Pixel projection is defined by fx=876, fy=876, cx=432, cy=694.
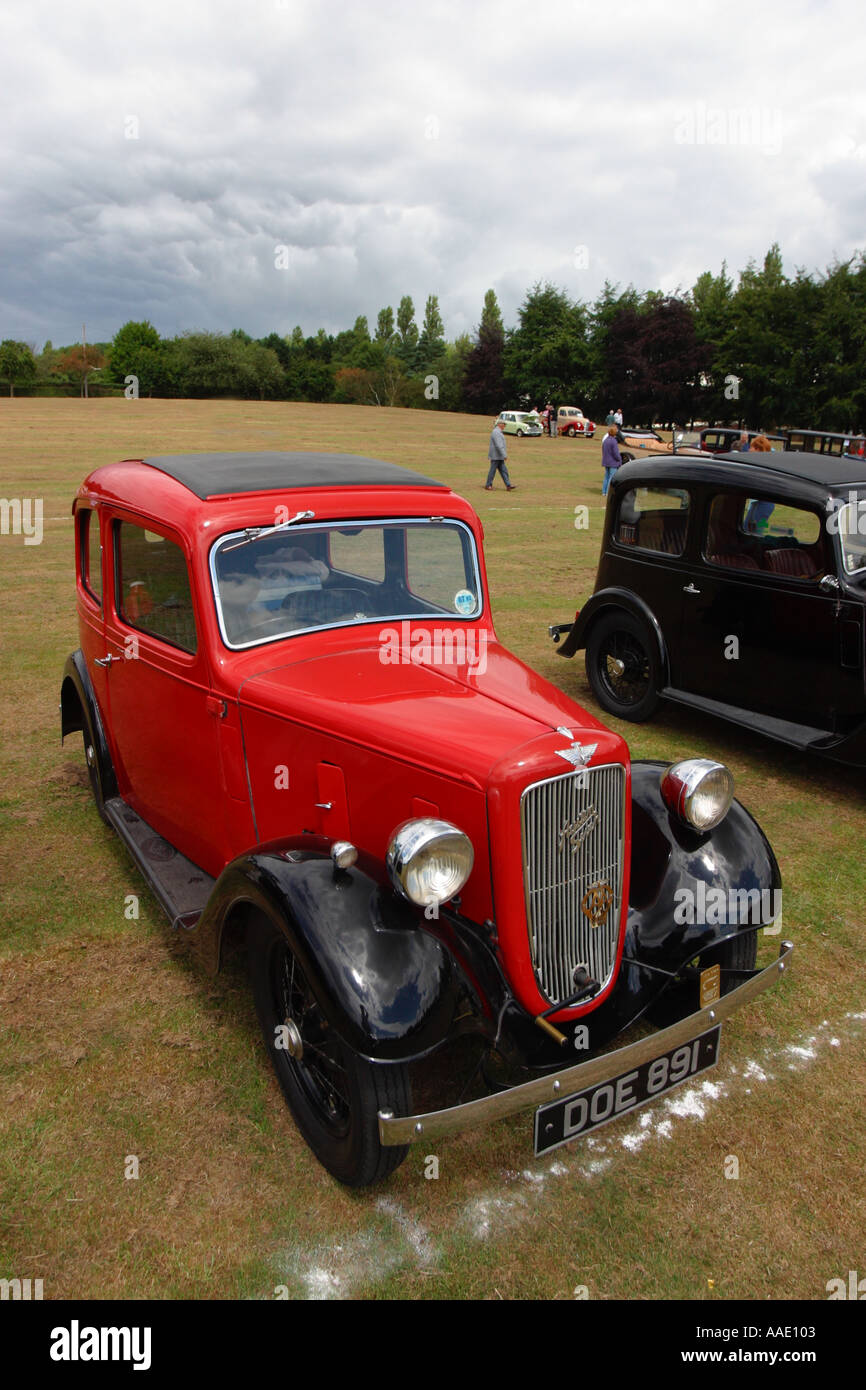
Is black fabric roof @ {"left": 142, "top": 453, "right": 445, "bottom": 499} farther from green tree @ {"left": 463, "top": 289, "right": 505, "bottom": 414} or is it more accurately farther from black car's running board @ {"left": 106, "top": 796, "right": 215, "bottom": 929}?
green tree @ {"left": 463, "top": 289, "right": 505, "bottom": 414}

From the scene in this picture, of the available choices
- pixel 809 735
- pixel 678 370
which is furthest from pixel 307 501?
pixel 678 370

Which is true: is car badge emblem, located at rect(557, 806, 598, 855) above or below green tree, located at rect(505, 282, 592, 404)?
below

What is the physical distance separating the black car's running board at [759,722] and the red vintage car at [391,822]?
234cm

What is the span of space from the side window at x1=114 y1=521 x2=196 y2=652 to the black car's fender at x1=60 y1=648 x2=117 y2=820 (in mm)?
762

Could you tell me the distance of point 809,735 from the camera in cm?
558

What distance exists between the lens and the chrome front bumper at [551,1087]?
238 cm

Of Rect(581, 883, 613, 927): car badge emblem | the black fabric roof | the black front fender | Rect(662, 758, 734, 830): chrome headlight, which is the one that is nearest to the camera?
Rect(581, 883, 613, 927): car badge emblem

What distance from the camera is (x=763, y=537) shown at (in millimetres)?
5938

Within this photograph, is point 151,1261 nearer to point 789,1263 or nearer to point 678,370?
point 789,1263

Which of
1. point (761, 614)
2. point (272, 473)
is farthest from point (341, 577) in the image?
point (761, 614)

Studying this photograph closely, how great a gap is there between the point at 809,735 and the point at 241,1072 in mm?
4051

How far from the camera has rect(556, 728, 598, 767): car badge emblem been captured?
2.75 m

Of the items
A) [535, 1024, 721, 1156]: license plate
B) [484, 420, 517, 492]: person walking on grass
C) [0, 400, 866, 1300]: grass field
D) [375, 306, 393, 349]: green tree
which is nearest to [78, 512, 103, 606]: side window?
[0, 400, 866, 1300]: grass field

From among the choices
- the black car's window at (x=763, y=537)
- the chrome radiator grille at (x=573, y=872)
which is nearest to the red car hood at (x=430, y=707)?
the chrome radiator grille at (x=573, y=872)
